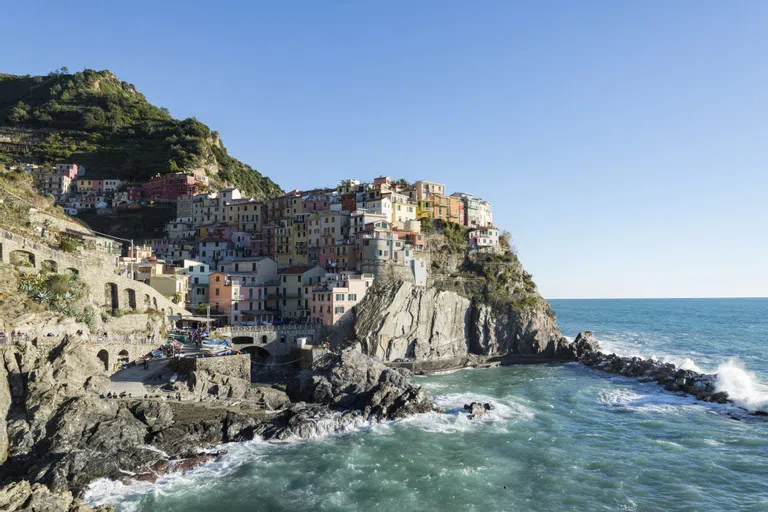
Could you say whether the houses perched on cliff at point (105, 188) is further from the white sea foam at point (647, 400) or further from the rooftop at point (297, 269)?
the white sea foam at point (647, 400)

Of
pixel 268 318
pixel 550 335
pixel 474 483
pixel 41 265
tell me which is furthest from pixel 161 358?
pixel 550 335

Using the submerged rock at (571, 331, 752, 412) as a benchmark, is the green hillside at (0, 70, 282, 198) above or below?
above

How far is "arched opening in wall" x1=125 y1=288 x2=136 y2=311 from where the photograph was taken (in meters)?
54.5

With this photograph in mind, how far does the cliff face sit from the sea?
13.4 m

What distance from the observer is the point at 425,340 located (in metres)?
67.9

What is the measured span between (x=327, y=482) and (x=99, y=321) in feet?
96.6

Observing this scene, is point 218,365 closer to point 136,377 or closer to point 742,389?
point 136,377

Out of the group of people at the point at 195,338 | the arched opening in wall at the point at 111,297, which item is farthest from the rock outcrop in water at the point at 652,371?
the arched opening in wall at the point at 111,297

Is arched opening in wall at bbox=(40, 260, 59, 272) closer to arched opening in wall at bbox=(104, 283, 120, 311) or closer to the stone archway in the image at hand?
arched opening in wall at bbox=(104, 283, 120, 311)

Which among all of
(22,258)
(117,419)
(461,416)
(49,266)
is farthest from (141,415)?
(461,416)

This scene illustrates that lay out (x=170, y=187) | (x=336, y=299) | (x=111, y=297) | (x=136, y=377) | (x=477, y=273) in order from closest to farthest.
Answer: (x=136, y=377) < (x=111, y=297) < (x=336, y=299) < (x=477, y=273) < (x=170, y=187)

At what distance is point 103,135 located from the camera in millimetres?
132250

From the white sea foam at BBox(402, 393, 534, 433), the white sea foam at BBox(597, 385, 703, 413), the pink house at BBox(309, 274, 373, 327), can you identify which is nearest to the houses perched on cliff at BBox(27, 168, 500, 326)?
the pink house at BBox(309, 274, 373, 327)

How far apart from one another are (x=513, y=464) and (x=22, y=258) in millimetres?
44935
